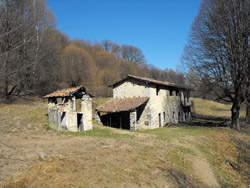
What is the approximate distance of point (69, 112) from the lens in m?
13.7

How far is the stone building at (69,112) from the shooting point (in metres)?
13.5

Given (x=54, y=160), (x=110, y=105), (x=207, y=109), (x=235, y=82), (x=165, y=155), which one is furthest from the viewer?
(x=207, y=109)

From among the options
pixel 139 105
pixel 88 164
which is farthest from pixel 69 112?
pixel 139 105

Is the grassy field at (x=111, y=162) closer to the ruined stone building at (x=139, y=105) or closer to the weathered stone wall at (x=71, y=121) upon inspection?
the weathered stone wall at (x=71, y=121)

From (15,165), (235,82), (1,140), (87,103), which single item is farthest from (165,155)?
(235,82)

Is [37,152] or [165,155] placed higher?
[37,152]

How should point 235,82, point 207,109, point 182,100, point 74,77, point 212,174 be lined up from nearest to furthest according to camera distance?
point 212,174 → point 235,82 → point 182,100 → point 74,77 → point 207,109

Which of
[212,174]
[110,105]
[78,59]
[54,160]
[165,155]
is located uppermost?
[78,59]

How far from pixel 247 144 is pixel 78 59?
2664 cm

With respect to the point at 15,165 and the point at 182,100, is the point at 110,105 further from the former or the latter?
the point at 15,165

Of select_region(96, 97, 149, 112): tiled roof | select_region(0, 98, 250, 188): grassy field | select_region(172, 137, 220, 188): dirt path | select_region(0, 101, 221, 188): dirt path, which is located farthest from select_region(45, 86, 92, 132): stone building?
select_region(172, 137, 220, 188): dirt path

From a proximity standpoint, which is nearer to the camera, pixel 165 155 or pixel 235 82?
pixel 165 155

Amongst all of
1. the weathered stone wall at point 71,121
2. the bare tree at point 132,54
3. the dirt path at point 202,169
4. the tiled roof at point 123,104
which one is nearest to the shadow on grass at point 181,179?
the dirt path at point 202,169

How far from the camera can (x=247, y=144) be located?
Result: 45.0 feet
